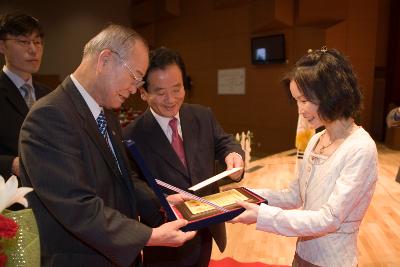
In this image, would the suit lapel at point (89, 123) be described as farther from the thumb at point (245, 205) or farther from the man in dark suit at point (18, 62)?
Result: the man in dark suit at point (18, 62)

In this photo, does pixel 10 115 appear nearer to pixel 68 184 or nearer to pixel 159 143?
pixel 159 143

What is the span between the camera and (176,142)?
5.86ft

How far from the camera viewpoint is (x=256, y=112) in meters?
7.73

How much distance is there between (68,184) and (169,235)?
1.22 feet

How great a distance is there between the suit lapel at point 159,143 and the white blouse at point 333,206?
513 millimetres

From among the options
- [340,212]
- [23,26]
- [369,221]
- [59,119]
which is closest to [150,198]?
[59,119]

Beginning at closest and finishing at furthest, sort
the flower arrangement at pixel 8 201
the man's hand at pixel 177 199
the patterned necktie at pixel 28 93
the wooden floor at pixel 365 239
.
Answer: the flower arrangement at pixel 8 201 → the man's hand at pixel 177 199 → the patterned necktie at pixel 28 93 → the wooden floor at pixel 365 239

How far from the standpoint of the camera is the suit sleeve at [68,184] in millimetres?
1050

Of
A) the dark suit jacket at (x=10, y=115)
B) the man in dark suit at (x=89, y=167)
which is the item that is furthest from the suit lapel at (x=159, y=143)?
the dark suit jacket at (x=10, y=115)

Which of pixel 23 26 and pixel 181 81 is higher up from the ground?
pixel 23 26

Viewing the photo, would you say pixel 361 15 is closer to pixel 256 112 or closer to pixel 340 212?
pixel 256 112

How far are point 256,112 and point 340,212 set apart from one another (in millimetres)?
6596

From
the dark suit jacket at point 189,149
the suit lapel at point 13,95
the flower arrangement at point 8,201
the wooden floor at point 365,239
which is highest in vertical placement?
the suit lapel at point 13,95

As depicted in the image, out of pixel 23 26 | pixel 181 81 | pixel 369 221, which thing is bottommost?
pixel 369 221
